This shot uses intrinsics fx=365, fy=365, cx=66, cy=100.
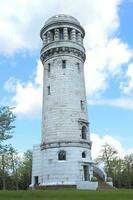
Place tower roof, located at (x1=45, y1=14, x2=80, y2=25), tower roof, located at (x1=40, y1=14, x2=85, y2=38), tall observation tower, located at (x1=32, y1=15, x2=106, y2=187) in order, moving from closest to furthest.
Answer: tall observation tower, located at (x1=32, y1=15, x2=106, y2=187) < tower roof, located at (x1=40, y1=14, x2=85, y2=38) < tower roof, located at (x1=45, y1=14, x2=80, y2=25)

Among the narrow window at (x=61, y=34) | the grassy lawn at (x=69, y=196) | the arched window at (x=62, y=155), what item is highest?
the narrow window at (x=61, y=34)

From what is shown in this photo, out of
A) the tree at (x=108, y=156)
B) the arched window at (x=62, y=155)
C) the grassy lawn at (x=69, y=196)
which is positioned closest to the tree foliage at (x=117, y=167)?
the tree at (x=108, y=156)

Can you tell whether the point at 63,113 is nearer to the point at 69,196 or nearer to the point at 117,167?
the point at 69,196

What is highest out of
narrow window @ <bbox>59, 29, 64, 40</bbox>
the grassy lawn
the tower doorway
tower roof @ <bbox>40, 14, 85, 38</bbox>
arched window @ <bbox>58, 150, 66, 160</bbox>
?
tower roof @ <bbox>40, 14, 85, 38</bbox>

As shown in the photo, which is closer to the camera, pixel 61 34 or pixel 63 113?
pixel 63 113

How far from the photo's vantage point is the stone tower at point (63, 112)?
44406 millimetres

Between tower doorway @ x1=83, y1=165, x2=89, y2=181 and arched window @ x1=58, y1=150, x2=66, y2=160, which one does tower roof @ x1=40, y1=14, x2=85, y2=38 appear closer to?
arched window @ x1=58, y1=150, x2=66, y2=160

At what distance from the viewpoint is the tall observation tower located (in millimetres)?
44406

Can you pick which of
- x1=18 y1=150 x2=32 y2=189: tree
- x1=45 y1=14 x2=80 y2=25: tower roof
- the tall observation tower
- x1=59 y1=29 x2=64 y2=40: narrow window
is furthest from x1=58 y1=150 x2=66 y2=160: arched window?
x1=18 y1=150 x2=32 y2=189: tree

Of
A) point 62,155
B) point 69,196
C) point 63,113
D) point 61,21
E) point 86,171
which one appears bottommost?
point 69,196

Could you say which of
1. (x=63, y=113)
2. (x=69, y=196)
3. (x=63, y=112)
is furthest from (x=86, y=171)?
(x=69, y=196)

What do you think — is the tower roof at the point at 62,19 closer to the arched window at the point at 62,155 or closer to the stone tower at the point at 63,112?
the stone tower at the point at 63,112

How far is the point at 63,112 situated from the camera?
149 ft

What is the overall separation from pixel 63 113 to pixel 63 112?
0.41 ft
